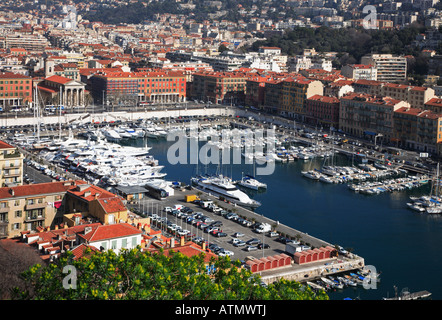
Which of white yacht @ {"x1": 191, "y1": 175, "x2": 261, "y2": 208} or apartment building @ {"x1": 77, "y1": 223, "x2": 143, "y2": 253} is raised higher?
apartment building @ {"x1": 77, "y1": 223, "x2": 143, "y2": 253}

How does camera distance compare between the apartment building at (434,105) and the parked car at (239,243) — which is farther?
the apartment building at (434,105)

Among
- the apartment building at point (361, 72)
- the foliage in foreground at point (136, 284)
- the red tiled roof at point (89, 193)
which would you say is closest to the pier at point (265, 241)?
the red tiled roof at point (89, 193)

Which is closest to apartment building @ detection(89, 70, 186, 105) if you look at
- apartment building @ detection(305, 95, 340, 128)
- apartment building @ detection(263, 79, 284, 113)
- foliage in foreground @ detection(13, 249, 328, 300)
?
apartment building @ detection(263, 79, 284, 113)

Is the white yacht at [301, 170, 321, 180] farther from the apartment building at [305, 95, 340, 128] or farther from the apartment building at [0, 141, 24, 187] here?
the apartment building at [0, 141, 24, 187]

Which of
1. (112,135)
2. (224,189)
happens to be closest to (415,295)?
(224,189)

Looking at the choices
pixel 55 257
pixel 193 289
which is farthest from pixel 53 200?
pixel 193 289

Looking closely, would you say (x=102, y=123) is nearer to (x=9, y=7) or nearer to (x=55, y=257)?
(x=55, y=257)

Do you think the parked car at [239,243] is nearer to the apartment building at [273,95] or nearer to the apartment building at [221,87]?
the apartment building at [273,95]
